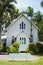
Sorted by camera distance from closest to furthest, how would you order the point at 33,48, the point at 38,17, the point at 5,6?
1. the point at 33,48
2. the point at 5,6
3. the point at 38,17

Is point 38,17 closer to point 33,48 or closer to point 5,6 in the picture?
point 5,6

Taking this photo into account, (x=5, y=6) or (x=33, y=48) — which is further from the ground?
(x=5, y=6)

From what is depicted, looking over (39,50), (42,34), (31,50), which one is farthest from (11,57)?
(42,34)

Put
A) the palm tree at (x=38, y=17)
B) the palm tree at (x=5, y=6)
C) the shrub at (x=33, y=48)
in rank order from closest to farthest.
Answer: the shrub at (x=33, y=48) < the palm tree at (x=5, y=6) < the palm tree at (x=38, y=17)

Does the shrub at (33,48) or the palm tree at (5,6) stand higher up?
the palm tree at (5,6)

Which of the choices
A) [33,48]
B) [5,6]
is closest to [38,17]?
[5,6]

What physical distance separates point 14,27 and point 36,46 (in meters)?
6.75

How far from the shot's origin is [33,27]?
46406 mm

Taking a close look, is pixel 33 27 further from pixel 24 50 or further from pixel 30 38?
pixel 24 50

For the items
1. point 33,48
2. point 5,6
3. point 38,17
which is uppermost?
point 5,6

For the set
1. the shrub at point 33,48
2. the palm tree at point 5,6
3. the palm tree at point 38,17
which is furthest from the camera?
the palm tree at point 38,17

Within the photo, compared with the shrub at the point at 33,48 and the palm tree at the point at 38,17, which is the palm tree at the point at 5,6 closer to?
the shrub at the point at 33,48

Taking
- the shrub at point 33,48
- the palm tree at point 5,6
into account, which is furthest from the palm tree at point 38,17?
the shrub at point 33,48

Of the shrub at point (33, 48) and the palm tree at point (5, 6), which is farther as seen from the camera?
the palm tree at point (5, 6)
